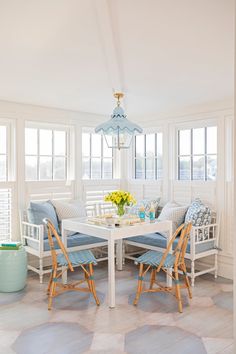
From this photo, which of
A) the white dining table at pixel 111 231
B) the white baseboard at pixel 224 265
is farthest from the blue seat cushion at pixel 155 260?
the white baseboard at pixel 224 265

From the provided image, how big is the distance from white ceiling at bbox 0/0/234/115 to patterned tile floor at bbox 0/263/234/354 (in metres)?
2.33

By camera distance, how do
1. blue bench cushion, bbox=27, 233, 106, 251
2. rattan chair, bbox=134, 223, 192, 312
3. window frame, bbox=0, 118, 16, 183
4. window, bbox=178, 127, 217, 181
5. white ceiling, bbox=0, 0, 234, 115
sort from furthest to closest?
window, bbox=178, 127, 217, 181, window frame, bbox=0, 118, 16, 183, blue bench cushion, bbox=27, 233, 106, 251, rattan chair, bbox=134, 223, 192, 312, white ceiling, bbox=0, 0, 234, 115

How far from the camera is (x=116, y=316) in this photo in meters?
3.31

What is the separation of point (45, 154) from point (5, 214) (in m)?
1.06

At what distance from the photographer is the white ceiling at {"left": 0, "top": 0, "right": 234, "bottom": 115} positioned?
2158 millimetres

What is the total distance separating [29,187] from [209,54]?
3016 mm

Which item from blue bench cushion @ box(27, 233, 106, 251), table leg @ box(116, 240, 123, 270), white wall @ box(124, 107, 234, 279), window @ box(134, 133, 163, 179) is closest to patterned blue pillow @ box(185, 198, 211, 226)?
white wall @ box(124, 107, 234, 279)

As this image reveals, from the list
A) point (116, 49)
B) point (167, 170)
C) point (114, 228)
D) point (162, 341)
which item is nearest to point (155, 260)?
point (114, 228)

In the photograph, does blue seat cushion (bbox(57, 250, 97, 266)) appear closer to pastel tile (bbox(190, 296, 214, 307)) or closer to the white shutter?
pastel tile (bbox(190, 296, 214, 307))

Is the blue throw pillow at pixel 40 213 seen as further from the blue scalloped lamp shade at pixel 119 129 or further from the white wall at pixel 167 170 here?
the blue scalloped lamp shade at pixel 119 129

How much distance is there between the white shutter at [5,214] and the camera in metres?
4.57

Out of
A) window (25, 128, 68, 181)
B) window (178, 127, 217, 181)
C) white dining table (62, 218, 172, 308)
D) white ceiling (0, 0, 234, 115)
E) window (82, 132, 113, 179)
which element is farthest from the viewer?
window (82, 132, 113, 179)

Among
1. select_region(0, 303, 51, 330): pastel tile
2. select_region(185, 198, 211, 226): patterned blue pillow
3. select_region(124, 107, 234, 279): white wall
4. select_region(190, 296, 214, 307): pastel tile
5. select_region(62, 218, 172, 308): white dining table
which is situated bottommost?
select_region(0, 303, 51, 330): pastel tile

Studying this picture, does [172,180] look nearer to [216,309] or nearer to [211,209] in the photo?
[211,209]
